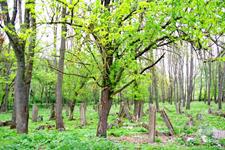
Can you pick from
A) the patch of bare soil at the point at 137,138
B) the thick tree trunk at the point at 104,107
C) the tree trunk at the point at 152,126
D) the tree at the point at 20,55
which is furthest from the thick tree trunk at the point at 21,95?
the tree trunk at the point at 152,126

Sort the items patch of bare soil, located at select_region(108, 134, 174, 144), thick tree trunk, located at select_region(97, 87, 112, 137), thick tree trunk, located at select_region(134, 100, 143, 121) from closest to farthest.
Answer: thick tree trunk, located at select_region(97, 87, 112, 137)
patch of bare soil, located at select_region(108, 134, 174, 144)
thick tree trunk, located at select_region(134, 100, 143, 121)

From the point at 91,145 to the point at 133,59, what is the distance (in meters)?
3.15

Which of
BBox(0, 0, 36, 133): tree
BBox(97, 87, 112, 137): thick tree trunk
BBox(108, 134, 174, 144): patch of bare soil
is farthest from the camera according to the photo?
BBox(108, 134, 174, 144): patch of bare soil

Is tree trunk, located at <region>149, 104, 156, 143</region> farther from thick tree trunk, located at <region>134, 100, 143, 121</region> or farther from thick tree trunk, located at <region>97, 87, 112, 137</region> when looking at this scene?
thick tree trunk, located at <region>134, 100, 143, 121</region>

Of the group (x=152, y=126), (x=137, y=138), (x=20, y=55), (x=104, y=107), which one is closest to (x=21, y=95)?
(x=20, y=55)

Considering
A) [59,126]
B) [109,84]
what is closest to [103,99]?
[109,84]

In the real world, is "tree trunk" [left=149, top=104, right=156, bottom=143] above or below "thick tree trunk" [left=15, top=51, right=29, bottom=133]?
below

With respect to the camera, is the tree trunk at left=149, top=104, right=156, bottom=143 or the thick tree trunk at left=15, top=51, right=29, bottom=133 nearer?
the tree trunk at left=149, top=104, right=156, bottom=143

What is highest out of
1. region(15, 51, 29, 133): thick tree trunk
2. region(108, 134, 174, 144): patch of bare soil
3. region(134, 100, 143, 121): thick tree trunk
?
region(15, 51, 29, 133): thick tree trunk

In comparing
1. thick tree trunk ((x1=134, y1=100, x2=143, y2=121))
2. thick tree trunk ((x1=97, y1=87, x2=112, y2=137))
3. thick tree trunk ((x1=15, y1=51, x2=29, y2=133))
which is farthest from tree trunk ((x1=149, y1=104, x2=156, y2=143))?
thick tree trunk ((x1=134, y1=100, x2=143, y2=121))

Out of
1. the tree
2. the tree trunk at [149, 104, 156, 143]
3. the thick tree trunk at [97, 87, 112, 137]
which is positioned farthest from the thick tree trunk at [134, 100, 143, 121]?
the tree

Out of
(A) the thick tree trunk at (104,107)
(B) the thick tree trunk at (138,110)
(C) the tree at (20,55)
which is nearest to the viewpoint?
(C) the tree at (20,55)

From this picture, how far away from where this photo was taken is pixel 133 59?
31.6 ft

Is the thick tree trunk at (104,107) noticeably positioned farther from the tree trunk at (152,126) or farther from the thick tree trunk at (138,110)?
the thick tree trunk at (138,110)
